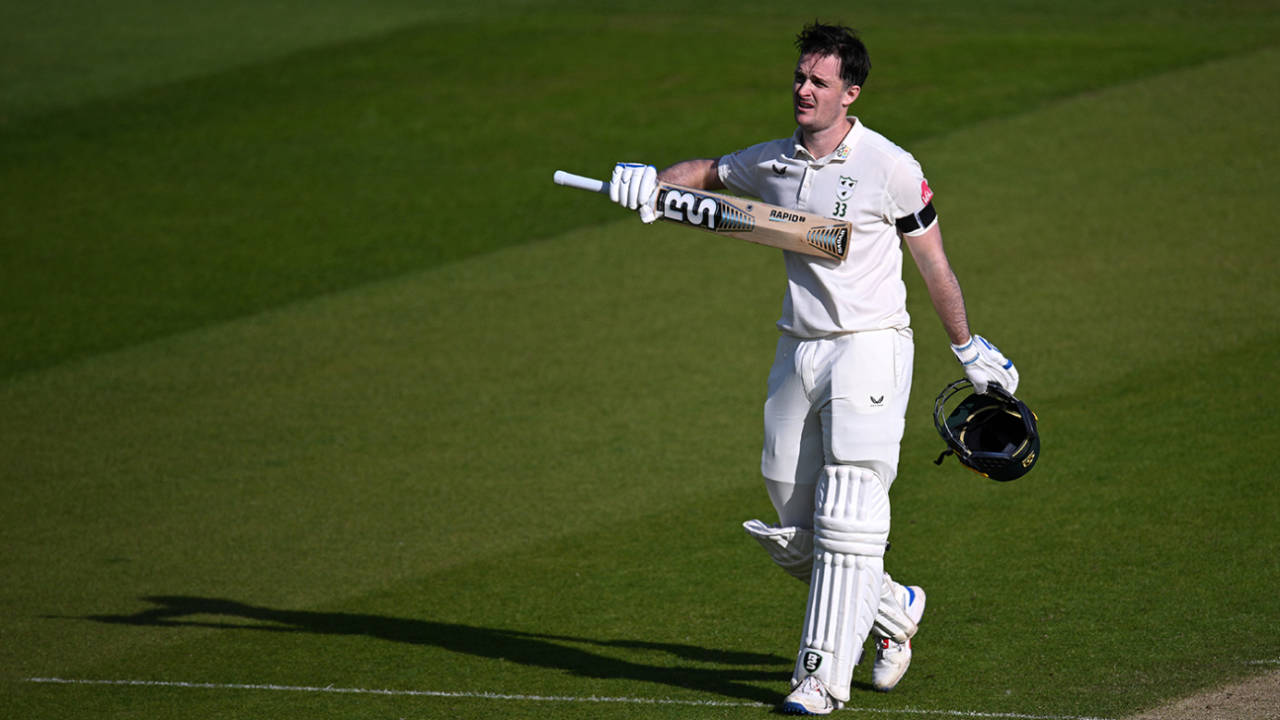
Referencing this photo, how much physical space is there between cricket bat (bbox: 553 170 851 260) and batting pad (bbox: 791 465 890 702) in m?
0.83

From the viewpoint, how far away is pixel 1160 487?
8.14m

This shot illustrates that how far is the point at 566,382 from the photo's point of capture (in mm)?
10516

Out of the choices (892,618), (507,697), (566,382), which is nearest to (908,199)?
(892,618)

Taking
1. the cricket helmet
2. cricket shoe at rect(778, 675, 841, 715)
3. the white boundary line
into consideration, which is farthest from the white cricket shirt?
the white boundary line

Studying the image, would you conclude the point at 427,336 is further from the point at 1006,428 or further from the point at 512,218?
the point at 1006,428

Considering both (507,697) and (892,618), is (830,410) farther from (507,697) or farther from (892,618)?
(507,697)

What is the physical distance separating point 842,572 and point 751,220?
133 cm

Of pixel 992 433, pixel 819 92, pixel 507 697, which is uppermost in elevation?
pixel 819 92

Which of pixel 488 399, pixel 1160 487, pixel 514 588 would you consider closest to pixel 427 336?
pixel 488 399

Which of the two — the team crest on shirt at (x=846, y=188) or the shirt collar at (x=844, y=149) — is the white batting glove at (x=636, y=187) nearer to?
the shirt collar at (x=844, y=149)

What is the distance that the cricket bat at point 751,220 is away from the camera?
5441mm

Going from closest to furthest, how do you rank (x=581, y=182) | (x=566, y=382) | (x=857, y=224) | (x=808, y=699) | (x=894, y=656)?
1. (x=808, y=699)
2. (x=857, y=224)
3. (x=581, y=182)
4. (x=894, y=656)
5. (x=566, y=382)

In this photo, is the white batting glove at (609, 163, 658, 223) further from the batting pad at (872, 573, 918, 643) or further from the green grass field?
the green grass field

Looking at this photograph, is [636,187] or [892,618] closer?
[636,187]
